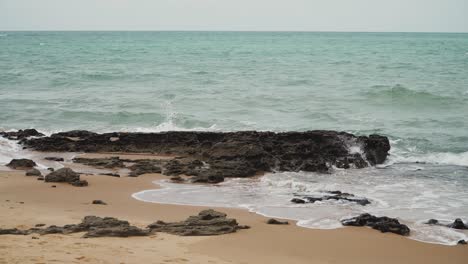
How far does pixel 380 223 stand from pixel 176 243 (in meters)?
3.59

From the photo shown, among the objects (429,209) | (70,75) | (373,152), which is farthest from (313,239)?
(70,75)

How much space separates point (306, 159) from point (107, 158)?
203 inches

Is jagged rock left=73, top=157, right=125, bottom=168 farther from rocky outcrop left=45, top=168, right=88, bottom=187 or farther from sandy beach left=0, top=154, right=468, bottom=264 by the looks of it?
sandy beach left=0, top=154, right=468, bottom=264

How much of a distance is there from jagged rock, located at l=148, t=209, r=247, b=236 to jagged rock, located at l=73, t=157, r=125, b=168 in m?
5.97

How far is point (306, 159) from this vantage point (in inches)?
632

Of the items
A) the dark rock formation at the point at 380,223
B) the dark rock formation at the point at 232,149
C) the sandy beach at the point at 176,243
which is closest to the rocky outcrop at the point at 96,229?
the sandy beach at the point at 176,243

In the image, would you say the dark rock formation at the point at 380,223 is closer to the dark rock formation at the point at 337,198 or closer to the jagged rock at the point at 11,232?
the dark rock formation at the point at 337,198

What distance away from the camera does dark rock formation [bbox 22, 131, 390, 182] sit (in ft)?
49.9

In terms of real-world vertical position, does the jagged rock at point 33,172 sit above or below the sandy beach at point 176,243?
above

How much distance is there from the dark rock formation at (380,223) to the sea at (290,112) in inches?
8.7

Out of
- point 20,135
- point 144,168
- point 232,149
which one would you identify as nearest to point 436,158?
point 232,149

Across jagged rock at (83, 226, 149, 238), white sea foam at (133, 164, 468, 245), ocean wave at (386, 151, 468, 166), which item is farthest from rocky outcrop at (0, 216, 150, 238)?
ocean wave at (386, 151, 468, 166)

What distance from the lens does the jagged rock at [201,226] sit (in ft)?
31.3

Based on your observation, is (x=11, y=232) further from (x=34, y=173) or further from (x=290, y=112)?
(x=290, y=112)
